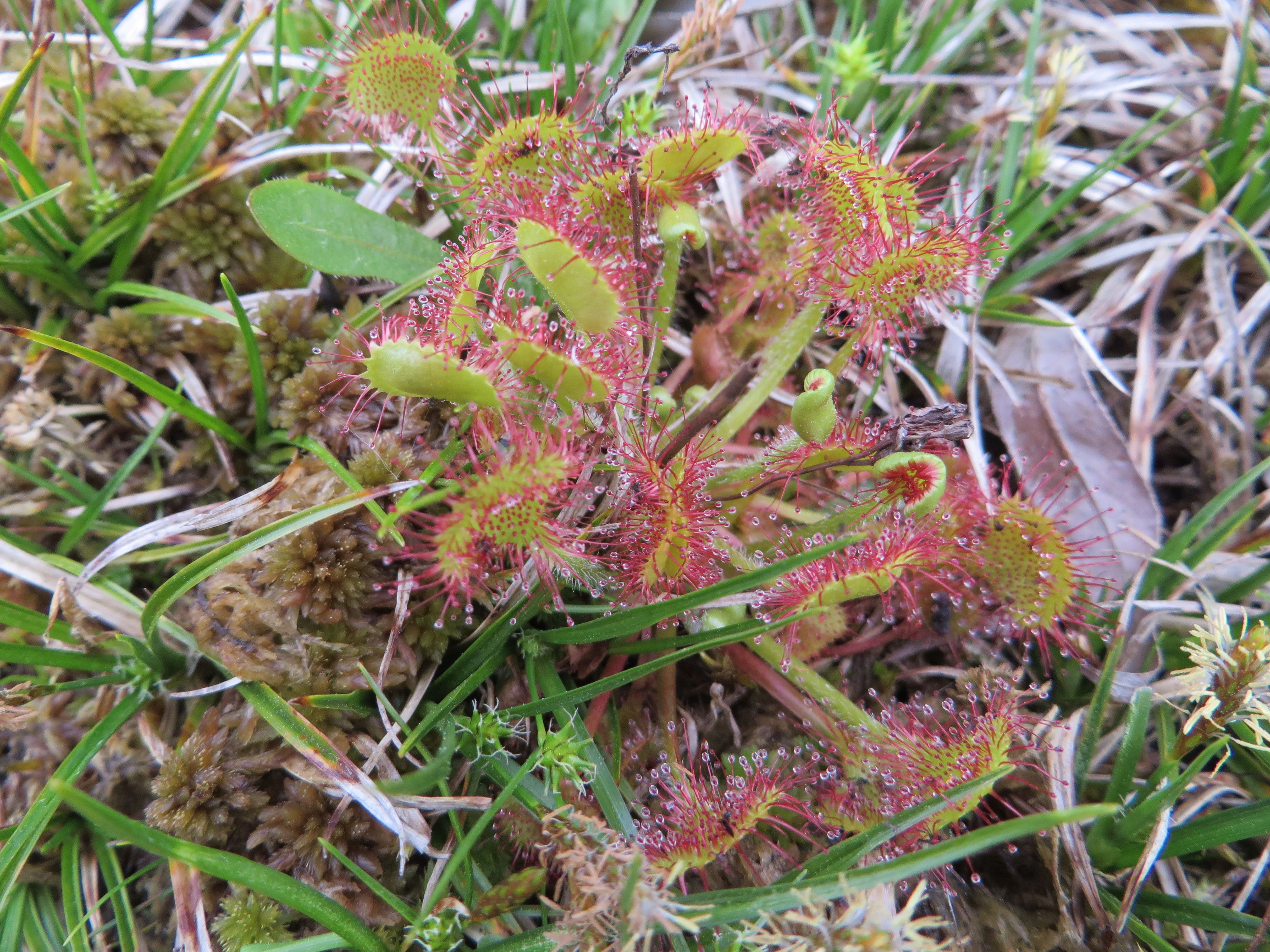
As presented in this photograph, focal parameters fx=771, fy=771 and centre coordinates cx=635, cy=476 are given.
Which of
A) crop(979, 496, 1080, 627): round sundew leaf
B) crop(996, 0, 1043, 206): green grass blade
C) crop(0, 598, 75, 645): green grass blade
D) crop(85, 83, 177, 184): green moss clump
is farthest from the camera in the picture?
crop(996, 0, 1043, 206): green grass blade

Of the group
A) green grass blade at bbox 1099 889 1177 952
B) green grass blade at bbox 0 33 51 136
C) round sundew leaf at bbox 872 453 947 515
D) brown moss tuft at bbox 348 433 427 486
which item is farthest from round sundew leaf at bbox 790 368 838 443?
green grass blade at bbox 0 33 51 136

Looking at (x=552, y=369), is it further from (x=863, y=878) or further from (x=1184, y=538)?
(x=1184, y=538)

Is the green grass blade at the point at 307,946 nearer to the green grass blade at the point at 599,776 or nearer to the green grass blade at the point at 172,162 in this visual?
the green grass blade at the point at 599,776

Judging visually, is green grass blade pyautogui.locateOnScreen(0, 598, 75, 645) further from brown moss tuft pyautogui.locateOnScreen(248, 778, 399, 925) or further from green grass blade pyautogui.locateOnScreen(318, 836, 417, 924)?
green grass blade pyautogui.locateOnScreen(318, 836, 417, 924)

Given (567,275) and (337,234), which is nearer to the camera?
(567,275)

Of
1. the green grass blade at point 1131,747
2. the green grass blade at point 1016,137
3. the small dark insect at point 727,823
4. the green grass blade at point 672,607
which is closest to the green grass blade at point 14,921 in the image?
the green grass blade at point 672,607

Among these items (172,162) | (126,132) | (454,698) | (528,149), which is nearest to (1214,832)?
(454,698)
